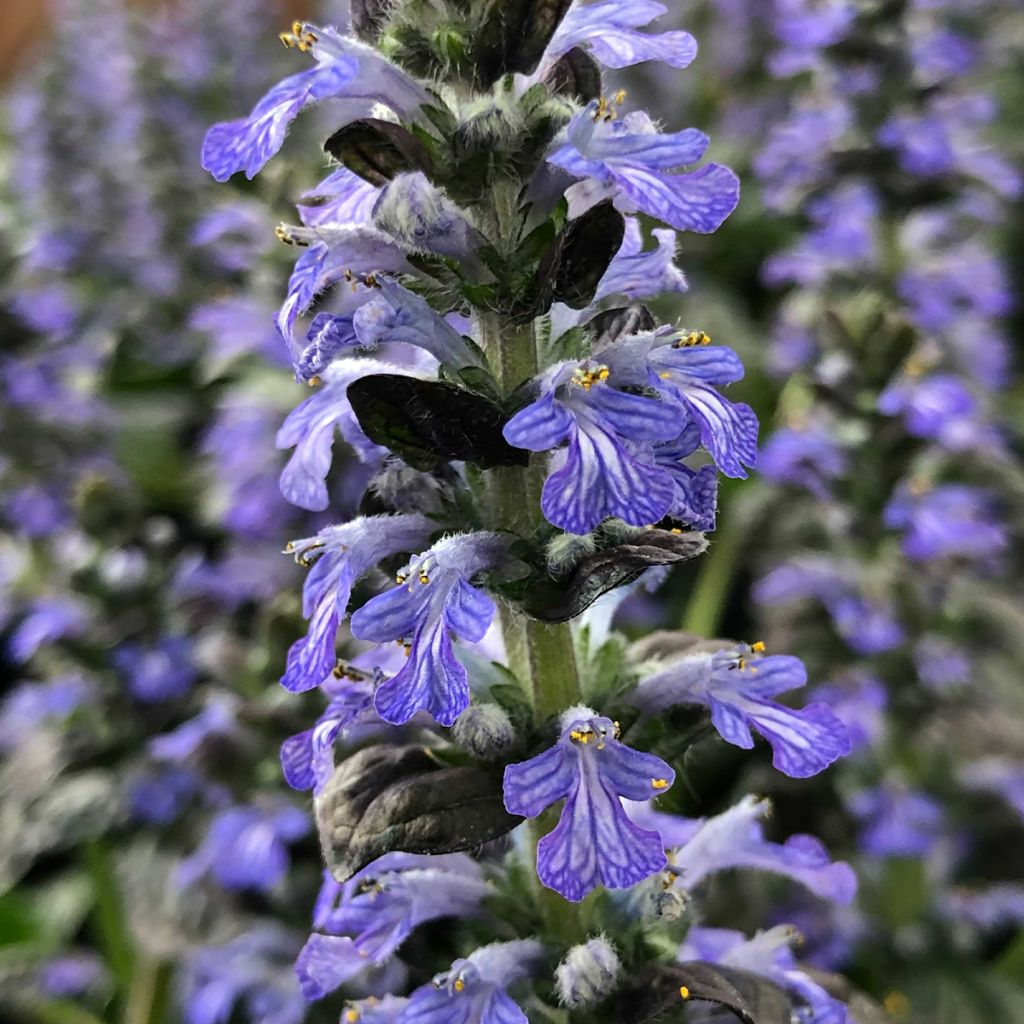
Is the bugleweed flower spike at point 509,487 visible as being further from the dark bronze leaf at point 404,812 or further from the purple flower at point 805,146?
the purple flower at point 805,146

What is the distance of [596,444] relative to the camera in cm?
104

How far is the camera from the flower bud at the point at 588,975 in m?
1.20

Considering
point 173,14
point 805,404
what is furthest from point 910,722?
point 173,14

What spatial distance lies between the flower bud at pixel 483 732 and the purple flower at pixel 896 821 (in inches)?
66.9

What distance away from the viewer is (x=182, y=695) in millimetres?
2840

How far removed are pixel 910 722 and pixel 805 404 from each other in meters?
0.90

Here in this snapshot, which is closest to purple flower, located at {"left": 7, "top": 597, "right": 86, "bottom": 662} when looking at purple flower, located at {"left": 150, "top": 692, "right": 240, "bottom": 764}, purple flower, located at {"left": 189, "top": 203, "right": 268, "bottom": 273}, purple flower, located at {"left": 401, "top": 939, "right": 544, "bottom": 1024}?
purple flower, located at {"left": 150, "top": 692, "right": 240, "bottom": 764}

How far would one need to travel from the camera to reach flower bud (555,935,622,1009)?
120cm

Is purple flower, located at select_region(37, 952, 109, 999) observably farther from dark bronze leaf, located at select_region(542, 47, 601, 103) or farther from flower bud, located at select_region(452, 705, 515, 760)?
dark bronze leaf, located at select_region(542, 47, 601, 103)

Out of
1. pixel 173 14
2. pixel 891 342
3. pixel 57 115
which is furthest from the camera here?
pixel 173 14

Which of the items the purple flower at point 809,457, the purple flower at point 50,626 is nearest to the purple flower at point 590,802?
the purple flower at point 809,457

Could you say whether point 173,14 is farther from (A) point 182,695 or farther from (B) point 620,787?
(B) point 620,787

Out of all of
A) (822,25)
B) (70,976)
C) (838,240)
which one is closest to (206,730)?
(70,976)

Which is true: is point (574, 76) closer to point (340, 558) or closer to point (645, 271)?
point (645, 271)
